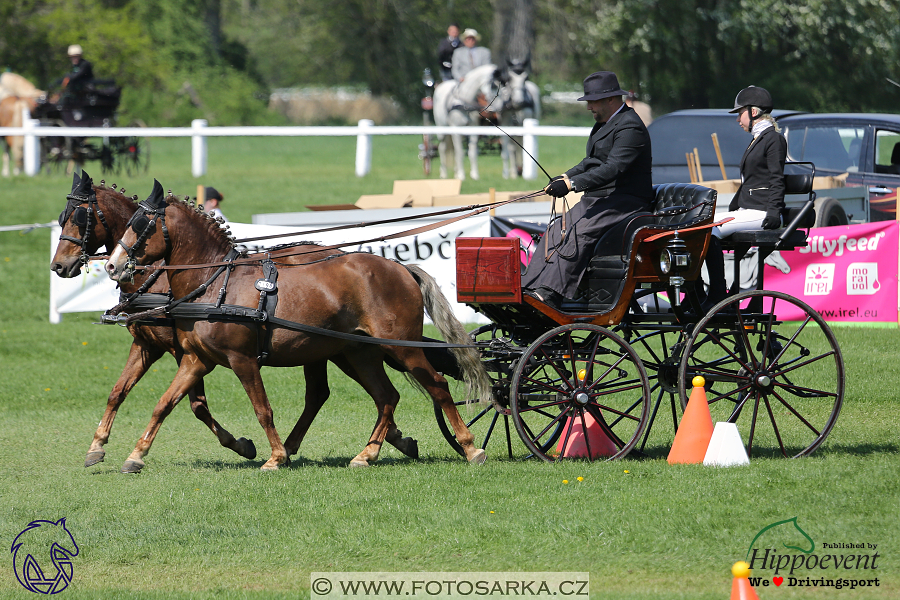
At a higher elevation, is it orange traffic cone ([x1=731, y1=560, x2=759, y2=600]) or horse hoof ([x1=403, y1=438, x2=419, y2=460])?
orange traffic cone ([x1=731, y1=560, x2=759, y2=600])

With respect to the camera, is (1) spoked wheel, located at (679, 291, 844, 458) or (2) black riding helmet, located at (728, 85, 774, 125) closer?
(1) spoked wheel, located at (679, 291, 844, 458)

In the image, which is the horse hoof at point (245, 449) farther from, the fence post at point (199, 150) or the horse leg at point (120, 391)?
the fence post at point (199, 150)

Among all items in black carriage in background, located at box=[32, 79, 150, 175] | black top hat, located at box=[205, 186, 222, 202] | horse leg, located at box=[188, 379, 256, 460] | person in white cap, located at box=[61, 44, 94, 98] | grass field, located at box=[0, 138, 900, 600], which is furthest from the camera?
person in white cap, located at box=[61, 44, 94, 98]

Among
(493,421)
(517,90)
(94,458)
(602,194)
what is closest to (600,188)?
(602,194)

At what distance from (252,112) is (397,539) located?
3856 centimetres

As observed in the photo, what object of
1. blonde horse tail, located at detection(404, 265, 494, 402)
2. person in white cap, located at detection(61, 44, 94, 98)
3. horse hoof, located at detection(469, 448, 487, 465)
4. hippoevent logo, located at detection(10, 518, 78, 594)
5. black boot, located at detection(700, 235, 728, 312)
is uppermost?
person in white cap, located at detection(61, 44, 94, 98)

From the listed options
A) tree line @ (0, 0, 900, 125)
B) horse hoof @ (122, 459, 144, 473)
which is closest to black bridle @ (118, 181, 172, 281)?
horse hoof @ (122, 459, 144, 473)

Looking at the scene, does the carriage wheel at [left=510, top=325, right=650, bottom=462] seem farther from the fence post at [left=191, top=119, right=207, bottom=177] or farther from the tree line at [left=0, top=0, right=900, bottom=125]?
the tree line at [left=0, top=0, right=900, bottom=125]

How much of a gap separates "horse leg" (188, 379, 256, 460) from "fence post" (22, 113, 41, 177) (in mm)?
14091

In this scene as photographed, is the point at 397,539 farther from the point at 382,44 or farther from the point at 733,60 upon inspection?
the point at 382,44

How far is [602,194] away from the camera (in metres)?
7.57

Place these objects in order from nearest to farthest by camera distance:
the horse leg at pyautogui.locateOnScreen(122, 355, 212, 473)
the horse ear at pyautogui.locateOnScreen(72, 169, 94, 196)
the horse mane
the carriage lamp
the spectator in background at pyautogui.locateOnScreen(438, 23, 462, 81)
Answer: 1. the carriage lamp
2. the horse leg at pyautogui.locateOnScreen(122, 355, 212, 473)
3. the horse ear at pyautogui.locateOnScreen(72, 169, 94, 196)
4. the horse mane
5. the spectator in background at pyautogui.locateOnScreen(438, 23, 462, 81)

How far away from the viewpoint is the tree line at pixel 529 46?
3156 cm

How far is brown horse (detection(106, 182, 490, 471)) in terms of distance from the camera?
303 inches
